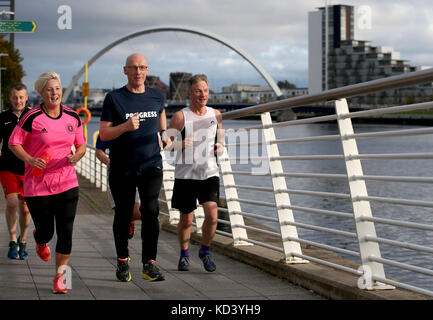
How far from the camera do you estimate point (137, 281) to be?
19.4 ft

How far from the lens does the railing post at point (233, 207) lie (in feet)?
24.0

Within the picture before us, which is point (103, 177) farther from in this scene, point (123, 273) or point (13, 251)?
point (123, 273)

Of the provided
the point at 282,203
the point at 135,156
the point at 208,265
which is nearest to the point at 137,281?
the point at 208,265

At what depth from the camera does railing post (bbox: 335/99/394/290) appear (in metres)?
4.76

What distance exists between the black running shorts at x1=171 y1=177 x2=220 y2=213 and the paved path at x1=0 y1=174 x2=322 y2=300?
1.90ft

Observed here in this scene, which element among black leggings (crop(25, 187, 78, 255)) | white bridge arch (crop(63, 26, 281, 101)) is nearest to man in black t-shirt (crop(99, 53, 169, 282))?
black leggings (crop(25, 187, 78, 255))

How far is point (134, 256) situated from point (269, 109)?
2126 mm

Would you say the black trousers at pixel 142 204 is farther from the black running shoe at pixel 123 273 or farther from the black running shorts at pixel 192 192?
the black running shorts at pixel 192 192

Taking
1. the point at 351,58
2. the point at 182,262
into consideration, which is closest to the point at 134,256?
the point at 182,262

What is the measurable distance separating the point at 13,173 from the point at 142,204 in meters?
2.01

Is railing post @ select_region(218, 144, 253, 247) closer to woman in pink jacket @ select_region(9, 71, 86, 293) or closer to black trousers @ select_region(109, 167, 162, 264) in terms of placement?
black trousers @ select_region(109, 167, 162, 264)

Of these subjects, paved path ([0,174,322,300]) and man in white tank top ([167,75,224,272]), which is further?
man in white tank top ([167,75,224,272])

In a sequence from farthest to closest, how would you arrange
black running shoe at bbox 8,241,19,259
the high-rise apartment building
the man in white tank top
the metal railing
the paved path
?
the high-rise apartment building → black running shoe at bbox 8,241,19,259 → the man in white tank top → the paved path → the metal railing
